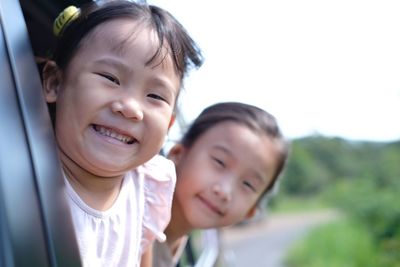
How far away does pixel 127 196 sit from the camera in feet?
5.13

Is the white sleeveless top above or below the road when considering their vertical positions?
above

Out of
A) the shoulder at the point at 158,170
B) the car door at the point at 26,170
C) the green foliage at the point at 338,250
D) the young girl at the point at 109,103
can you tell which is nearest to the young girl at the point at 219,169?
the shoulder at the point at 158,170

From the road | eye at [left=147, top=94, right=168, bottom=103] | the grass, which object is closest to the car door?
eye at [left=147, top=94, right=168, bottom=103]

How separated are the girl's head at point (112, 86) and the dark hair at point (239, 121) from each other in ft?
2.62

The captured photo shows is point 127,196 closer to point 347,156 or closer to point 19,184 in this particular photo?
point 19,184

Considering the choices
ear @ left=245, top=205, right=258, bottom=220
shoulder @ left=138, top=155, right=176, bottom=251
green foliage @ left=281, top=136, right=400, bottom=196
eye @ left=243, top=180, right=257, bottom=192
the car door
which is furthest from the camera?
green foliage @ left=281, top=136, right=400, bottom=196

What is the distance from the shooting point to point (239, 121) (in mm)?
2258

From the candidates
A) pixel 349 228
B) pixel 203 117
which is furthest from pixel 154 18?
pixel 349 228

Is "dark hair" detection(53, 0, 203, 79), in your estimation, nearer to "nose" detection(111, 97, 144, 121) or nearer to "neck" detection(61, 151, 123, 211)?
"nose" detection(111, 97, 144, 121)

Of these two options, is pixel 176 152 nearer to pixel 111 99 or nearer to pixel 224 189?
pixel 224 189

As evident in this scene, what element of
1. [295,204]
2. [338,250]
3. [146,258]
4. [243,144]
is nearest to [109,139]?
[146,258]

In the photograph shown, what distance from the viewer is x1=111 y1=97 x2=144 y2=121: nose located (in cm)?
130

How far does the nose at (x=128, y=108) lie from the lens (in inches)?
51.1

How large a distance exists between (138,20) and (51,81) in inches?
10.5
